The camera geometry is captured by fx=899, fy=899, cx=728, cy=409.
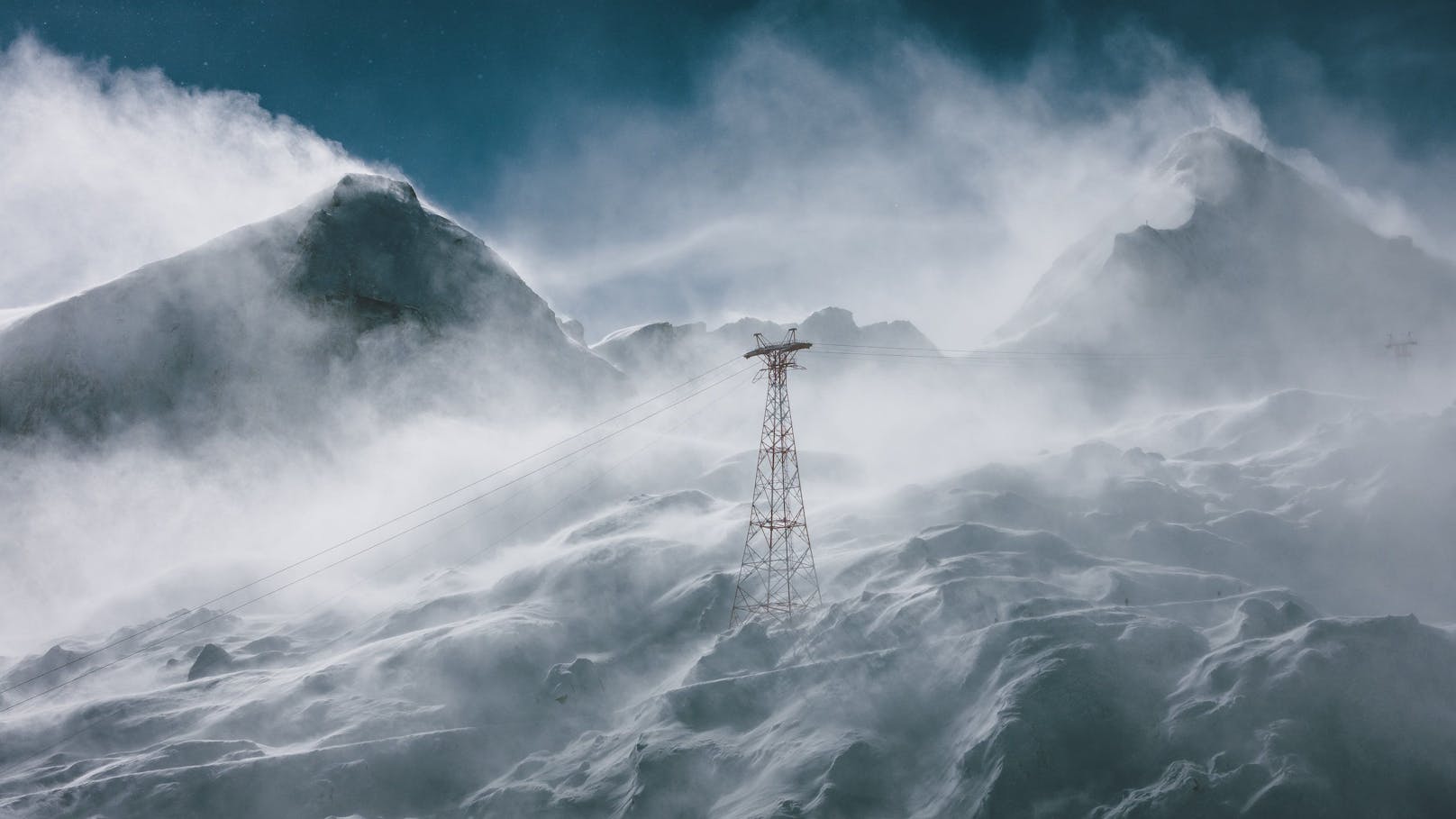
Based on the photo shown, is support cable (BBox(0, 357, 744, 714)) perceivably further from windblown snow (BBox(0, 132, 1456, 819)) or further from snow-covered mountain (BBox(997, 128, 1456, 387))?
snow-covered mountain (BBox(997, 128, 1456, 387))

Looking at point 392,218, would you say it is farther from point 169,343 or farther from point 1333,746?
point 1333,746

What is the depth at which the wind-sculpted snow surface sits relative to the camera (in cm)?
4362

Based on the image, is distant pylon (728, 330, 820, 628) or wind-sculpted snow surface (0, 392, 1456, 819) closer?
wind-sculpted snow surface (0, 392, 1456, 819)

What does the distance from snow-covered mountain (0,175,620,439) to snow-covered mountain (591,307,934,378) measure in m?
31.6

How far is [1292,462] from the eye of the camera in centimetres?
9631

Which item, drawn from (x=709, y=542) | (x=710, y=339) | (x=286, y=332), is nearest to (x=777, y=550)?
(x=709, y=542)

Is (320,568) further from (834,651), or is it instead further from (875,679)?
(875,679)

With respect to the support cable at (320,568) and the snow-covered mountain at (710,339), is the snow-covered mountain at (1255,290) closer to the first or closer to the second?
the snow-covered mountain at (710,339)

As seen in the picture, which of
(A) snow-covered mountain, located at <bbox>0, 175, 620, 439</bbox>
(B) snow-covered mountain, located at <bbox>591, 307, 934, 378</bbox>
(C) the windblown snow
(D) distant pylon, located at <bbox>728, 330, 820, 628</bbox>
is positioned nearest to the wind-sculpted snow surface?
(C) the windblown snow

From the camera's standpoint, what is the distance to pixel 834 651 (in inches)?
2306

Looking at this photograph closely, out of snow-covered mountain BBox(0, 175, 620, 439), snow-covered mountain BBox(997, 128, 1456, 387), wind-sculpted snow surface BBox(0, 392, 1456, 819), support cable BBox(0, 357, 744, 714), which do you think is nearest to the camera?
wind-sculpted snow surface BBox(0, 392, 1456, 819)

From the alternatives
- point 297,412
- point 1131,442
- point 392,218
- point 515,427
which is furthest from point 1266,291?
point 297,412

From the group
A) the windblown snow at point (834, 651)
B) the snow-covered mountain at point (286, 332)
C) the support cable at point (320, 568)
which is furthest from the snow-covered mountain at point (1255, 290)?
the snow-covered mountain at point (286, 332)

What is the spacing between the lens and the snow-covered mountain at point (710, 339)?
175m
